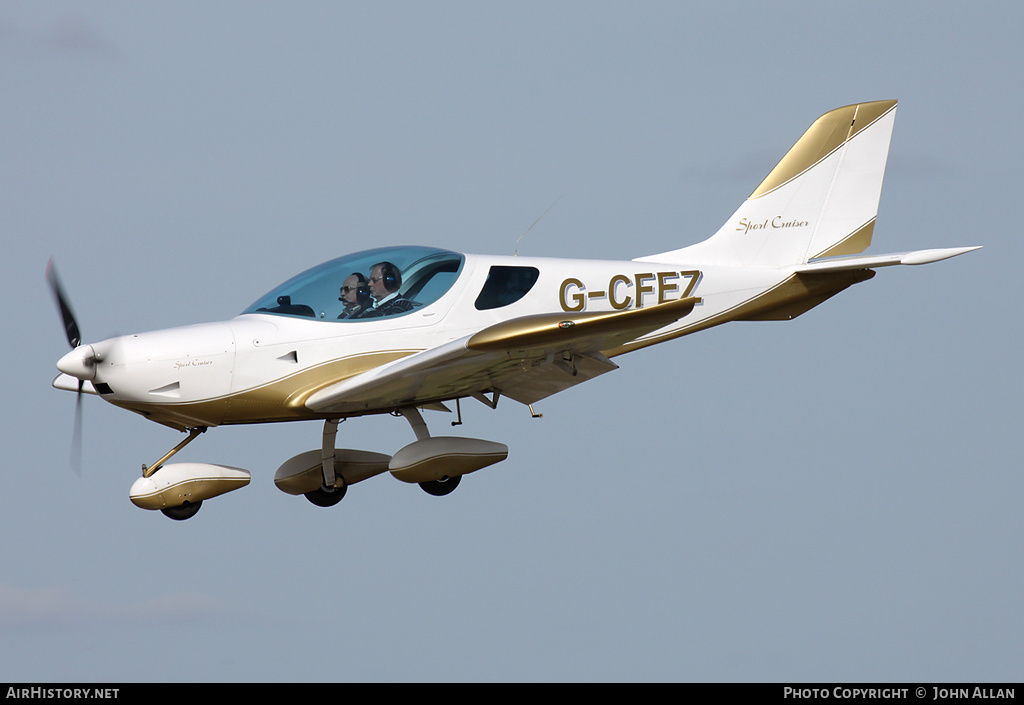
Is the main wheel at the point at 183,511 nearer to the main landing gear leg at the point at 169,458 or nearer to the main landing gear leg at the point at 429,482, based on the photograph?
the main landing gear leg at the point at 169,458

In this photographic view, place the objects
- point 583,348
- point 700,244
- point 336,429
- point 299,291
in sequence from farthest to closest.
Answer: point 700,244
point 336,429
point 299,291
point 583,348

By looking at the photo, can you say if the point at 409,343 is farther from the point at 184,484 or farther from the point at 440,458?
the point at 184,484

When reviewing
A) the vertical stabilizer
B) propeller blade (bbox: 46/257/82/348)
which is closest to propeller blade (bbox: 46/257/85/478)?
propeller blade (bbox: 46/257/82/348)

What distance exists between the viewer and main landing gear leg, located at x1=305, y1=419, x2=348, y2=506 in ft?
44.3

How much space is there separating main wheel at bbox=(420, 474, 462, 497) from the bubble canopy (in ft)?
6.81

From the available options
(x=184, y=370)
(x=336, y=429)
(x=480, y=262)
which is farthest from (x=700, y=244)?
(x=184, y=370)

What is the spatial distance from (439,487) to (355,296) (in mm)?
2392

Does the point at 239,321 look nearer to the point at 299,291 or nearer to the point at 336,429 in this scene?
the point at 299,291

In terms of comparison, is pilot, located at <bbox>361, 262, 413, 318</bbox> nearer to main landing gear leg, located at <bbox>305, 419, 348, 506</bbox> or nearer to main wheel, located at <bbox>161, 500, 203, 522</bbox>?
main landing gear leg, located at <bbox>305, 419, 348, 506</bbox>

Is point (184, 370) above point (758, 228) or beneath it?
beneath

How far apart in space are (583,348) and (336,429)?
3.14m

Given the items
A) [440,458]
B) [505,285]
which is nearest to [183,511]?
[440,458]

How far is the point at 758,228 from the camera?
15.0 metres

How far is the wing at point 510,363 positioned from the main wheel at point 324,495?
4.46ft
